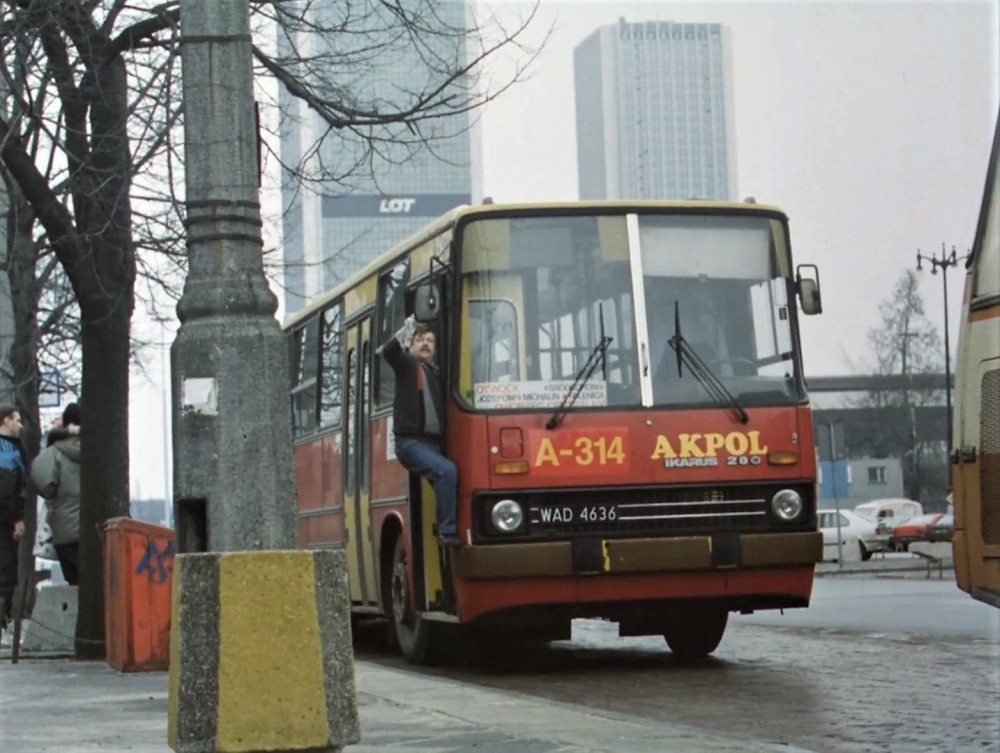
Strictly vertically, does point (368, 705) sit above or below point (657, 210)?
below

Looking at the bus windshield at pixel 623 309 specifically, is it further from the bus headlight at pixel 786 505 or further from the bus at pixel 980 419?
the bus at pixel 980 419

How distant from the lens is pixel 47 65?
50.1 ft

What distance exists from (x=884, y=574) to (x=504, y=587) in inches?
885

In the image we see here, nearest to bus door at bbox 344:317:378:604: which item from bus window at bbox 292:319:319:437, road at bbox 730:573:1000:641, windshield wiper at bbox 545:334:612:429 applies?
bus window at bbox 292:319:319:437

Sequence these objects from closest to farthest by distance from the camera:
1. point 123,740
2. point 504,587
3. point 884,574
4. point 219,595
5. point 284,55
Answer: point 219,595 < point 123,740 < point 504,587 < point 284,55 < point 884,574

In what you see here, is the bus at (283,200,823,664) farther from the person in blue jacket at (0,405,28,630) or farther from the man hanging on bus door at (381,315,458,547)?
the person in blue jacket at (0,405,28,630)

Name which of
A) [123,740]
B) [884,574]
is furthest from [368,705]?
[884,574]

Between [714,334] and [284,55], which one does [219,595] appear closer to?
[714,334]

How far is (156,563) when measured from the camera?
45.2 ft

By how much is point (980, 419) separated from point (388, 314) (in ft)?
25.1

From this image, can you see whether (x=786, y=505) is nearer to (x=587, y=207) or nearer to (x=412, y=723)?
(x=587, y=207)

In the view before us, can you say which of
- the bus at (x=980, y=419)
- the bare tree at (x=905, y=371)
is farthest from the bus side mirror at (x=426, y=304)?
the bare tree at (x=905, y=371)

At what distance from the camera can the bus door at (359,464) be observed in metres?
15.7

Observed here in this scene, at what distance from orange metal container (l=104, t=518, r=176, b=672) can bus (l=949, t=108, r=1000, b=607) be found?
6467mm
